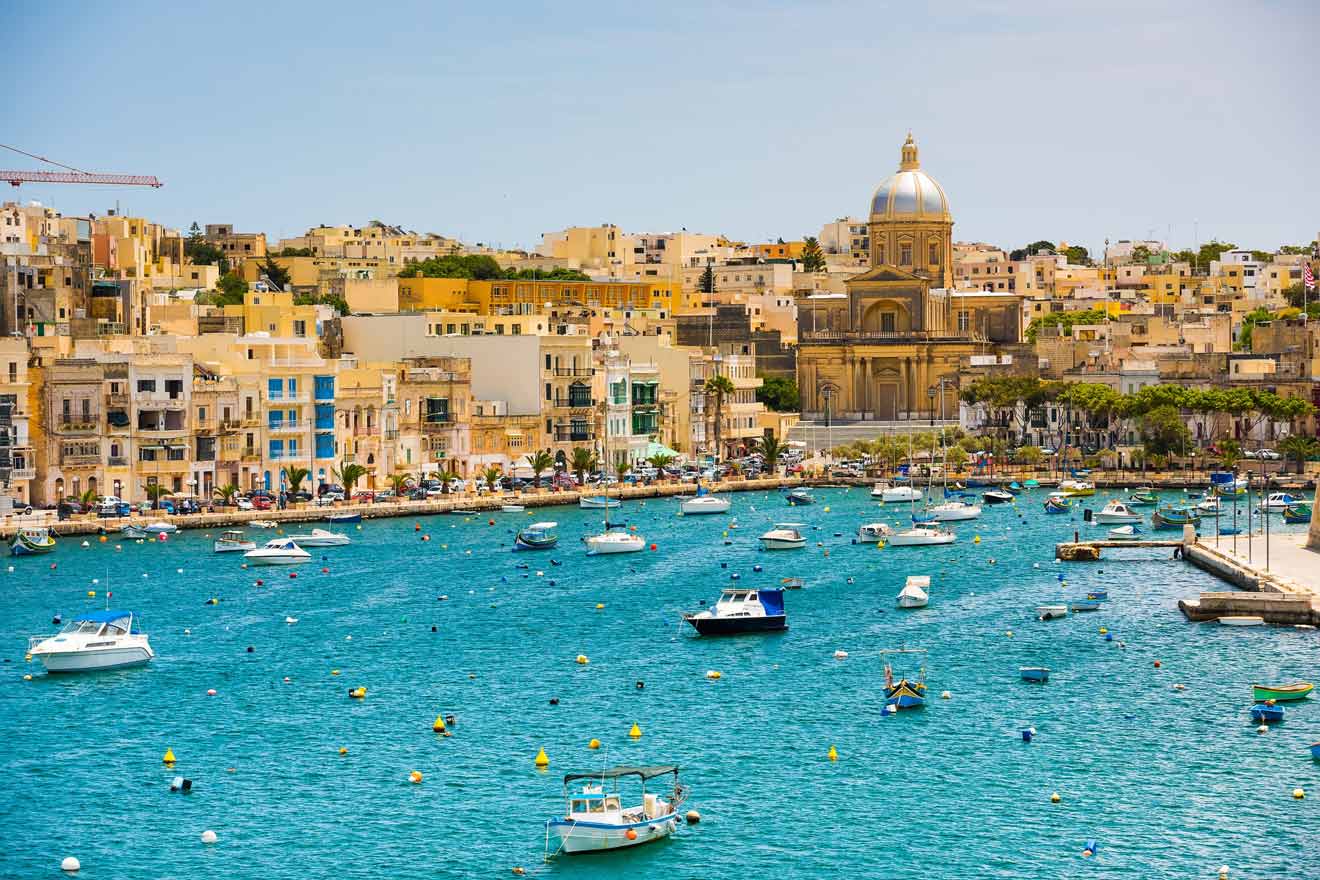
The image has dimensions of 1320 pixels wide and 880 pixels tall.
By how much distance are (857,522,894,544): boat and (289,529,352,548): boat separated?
19.3 metres

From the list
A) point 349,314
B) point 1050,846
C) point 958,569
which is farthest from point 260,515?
point 1050,846

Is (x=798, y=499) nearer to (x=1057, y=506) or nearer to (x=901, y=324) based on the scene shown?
(x=1057, y=506)

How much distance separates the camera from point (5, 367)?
8912 centimetres

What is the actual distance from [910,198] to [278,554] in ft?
253

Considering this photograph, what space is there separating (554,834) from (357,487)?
62.7m

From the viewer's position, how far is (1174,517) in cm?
9088

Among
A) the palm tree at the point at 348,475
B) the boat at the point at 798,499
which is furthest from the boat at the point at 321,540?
the boat at the point at 798,499

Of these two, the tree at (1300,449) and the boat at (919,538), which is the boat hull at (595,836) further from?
the tree at (1300,449)

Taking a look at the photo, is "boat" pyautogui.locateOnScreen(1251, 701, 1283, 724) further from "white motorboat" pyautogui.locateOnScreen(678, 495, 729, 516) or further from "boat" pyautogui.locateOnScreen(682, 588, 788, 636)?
"white motorboat" pyautogui.locateOnScreen(678, 495, 729, 516)

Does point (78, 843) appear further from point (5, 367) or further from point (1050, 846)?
point (5, 367)

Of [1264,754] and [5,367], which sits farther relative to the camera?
[5,367]

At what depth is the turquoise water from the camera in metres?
39.5

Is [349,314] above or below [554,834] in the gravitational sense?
above

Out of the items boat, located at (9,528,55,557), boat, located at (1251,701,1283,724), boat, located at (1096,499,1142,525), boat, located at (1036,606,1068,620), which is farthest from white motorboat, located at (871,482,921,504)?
boat, located at (1251,701,1283,724)
